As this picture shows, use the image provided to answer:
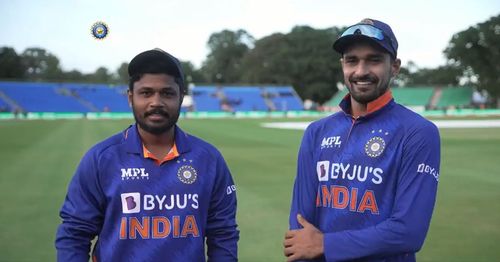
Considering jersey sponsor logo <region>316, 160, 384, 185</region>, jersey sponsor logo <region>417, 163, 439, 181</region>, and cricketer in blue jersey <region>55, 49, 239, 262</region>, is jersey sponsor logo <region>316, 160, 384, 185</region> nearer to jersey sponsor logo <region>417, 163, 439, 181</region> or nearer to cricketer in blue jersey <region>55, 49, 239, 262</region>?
jersey sponsor logo <region>417, 163, 439, 181</region>

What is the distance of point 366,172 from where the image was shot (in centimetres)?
233

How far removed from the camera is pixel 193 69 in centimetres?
9600

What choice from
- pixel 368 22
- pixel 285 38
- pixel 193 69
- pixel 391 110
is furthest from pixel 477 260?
pixel 193 69

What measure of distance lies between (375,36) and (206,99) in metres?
67.0

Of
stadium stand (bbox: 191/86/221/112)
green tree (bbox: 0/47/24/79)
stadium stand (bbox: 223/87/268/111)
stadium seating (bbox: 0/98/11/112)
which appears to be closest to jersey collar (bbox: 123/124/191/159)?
stadium seating (bbox: 0/98/11/112)

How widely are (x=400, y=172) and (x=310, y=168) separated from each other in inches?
19.2

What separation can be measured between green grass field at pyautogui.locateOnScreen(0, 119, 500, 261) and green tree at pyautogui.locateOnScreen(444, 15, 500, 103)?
5940 cm

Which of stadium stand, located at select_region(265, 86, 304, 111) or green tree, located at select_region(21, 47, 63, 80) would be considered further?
green tree, located at select_region(21, 47, 63, 80)

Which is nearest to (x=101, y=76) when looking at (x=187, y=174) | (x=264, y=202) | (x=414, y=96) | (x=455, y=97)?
(x=414, y=96)

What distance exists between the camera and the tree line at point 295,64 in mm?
69688

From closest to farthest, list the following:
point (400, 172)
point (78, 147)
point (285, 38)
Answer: point (400, 172) → point (78, 147) → point (285, 38)

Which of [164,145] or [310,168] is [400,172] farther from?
[164,145]

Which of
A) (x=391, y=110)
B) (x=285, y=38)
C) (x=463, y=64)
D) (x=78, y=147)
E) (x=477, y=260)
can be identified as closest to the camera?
(x=391, y=110)

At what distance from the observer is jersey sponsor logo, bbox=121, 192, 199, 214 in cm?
240
